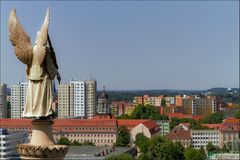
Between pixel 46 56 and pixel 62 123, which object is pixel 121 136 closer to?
pixel 62 123

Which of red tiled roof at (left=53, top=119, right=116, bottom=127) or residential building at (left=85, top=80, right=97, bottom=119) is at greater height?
residential building at (left=85, top=80, right=97, bottom=119)

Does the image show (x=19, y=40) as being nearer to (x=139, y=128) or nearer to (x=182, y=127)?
(x=139, y=128)

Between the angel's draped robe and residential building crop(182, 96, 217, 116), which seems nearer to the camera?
the angel's draped robe

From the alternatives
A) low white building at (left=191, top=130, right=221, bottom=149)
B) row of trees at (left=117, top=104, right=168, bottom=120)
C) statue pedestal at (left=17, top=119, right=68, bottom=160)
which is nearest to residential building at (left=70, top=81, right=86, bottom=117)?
row of trees at (left=117, top=104, right=168, bottom=120)

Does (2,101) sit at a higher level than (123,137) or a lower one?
higher

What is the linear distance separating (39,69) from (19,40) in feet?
1.03

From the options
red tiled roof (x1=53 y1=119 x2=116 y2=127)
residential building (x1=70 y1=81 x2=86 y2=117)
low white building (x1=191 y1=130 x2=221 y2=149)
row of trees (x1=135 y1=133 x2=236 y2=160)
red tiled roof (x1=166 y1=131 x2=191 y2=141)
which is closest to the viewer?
row of trees (x1=135 y1=133 x2=236 y2=160)

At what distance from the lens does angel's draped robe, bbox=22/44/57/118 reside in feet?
15.8

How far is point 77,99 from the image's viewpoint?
322 ft

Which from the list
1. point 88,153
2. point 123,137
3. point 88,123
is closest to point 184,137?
point 123,137

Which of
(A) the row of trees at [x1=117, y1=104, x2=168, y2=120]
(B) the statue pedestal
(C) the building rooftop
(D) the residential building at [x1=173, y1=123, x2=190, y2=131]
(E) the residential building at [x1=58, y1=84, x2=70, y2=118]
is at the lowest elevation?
(D) the residential building at [x1=173, y1=123, x2=190, y2=131]

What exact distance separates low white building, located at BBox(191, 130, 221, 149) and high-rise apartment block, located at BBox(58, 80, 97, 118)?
21178 mm

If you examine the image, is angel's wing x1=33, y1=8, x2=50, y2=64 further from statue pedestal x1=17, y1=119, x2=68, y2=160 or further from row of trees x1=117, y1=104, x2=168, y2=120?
row of trees x1=117, y1=104, x2=168, y2=120

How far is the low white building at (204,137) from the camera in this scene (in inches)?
→ 3258
